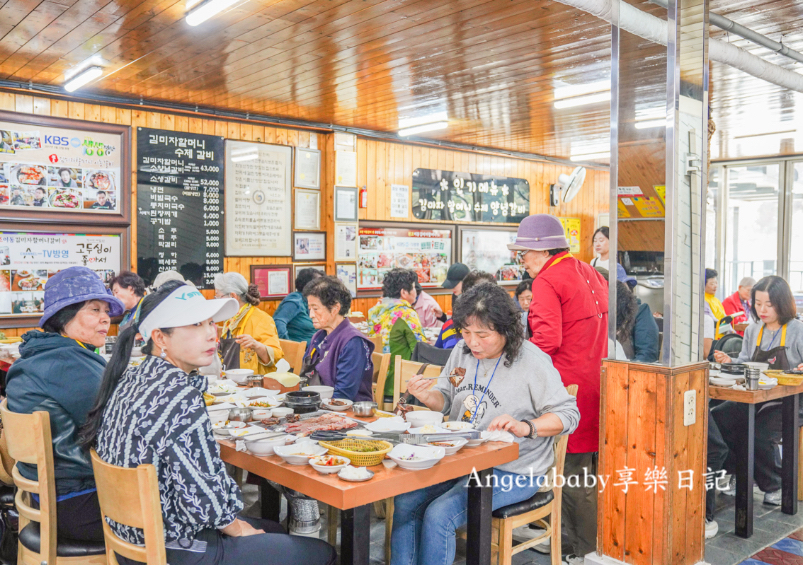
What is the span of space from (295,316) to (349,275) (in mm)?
2137

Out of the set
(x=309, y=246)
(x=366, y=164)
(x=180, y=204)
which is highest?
(x=366, y=164)

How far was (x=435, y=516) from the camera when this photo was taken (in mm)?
2600

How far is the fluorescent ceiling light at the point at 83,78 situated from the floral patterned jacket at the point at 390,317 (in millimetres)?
2919

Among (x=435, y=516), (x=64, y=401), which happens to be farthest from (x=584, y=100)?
(x=64, y=401)

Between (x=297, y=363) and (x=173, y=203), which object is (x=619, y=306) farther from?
(x=173, y=203)

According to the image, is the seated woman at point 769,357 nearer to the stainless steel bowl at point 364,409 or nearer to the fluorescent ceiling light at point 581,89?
the fluorescent ceiling light at point 581,89

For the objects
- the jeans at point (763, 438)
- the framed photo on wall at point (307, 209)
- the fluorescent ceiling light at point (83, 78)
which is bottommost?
the jeans at point (763, 438)

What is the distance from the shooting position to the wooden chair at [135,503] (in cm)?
185

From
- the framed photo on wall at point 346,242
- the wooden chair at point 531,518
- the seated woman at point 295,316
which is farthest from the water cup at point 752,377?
the framed photo on wall at point 346,242

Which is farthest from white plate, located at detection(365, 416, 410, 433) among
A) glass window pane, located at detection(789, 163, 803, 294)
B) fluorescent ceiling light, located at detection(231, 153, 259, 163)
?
glass window pane, located at detection(789, 163, 803, 294)

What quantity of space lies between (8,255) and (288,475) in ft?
15.5

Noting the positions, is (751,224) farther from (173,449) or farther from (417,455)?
(173,449)

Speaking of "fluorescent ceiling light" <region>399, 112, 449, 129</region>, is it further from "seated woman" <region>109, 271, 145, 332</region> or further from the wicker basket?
the wicker basket

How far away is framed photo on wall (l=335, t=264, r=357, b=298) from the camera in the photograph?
771 centimetres
